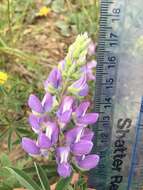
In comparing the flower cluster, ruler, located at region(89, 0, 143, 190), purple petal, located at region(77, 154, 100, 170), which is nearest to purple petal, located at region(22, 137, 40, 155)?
the flower cluster

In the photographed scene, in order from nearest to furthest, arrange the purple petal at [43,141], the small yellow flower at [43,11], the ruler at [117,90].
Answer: the purple petal at [43,141] → the ruler at [117,90] → the small yellow flower at [43,11]

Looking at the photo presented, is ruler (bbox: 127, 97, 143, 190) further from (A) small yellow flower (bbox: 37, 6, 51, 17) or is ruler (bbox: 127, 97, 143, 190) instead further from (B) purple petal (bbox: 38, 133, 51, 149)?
(A) small yellow flower (bbox: 37, 6, 51, 17)

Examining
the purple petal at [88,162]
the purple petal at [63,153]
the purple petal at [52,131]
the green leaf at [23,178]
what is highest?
the purple petal at [52,131]

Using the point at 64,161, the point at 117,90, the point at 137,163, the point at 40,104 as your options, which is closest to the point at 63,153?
the point at 64,161

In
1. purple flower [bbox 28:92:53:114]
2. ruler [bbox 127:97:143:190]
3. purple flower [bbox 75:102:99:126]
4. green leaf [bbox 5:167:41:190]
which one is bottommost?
ruler [bbox 127:97:143:190]

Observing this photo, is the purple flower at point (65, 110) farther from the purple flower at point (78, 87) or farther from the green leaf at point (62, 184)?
the green leaf at point (62, 184)

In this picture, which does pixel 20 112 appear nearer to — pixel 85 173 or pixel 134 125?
A: pixel 85 173

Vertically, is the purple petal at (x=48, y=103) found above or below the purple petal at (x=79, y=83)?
below

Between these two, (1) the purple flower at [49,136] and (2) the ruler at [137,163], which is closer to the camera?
(1) the purple flower at [49,136]

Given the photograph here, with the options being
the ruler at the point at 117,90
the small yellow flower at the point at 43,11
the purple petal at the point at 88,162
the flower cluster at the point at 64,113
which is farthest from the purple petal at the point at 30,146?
the small yellow flower at the point at 43,11
